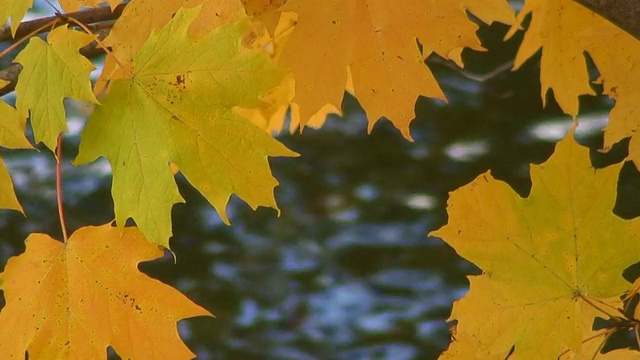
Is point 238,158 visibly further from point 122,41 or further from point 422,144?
point 422,144

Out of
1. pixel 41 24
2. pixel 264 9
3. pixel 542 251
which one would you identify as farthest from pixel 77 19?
pixel 542 251

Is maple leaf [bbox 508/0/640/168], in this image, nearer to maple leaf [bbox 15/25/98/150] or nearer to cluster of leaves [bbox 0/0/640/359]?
cluster of leaves [bbox 0/0/640/359]

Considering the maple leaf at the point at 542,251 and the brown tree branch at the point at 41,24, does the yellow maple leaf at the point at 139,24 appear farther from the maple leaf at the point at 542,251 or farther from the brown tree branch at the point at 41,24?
the maple leaf at the point at 542,251

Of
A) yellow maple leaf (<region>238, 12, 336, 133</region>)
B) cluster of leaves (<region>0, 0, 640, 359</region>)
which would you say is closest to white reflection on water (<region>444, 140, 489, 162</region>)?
yellow maple leaf (<region>238, 12, 336, 133</region>)

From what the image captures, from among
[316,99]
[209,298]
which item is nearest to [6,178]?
[316,99]

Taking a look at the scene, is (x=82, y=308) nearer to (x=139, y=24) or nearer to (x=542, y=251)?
(x=139, y=24)

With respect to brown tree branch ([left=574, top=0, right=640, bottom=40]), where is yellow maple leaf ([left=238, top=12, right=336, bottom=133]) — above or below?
above

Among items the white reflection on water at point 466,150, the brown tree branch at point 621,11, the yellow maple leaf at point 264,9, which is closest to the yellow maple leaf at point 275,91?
the yellow maple leaf at point 264,9
